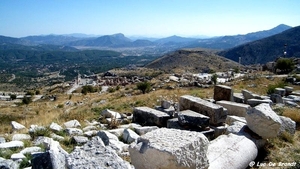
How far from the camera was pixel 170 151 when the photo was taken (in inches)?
148

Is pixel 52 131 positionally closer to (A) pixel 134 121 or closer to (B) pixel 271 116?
(A) pixel 134 121

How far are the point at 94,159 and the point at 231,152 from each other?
297 cm

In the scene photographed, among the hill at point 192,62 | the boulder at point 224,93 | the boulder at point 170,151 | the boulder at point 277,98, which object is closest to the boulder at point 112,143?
the boulder at point 170,151

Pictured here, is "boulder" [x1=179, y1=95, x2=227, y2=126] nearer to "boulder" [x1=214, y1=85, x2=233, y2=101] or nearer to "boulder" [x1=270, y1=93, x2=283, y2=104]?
"boulder" [x1=214, y1=85, x2=233, y2=101]

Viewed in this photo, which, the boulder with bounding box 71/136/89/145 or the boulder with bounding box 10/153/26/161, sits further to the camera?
the boulder with bounding box 71/136/89/145

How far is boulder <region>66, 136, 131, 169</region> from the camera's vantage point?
11.2 feet

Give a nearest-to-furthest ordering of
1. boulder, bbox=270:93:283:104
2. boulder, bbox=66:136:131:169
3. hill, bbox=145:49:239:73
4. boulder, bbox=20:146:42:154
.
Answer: boulder, bbox=66:136:131:169 < boulder, bbox=20:146:42:154 < boulder, bbox=270:93:283:104 < hill, bbox=145:49:239:73

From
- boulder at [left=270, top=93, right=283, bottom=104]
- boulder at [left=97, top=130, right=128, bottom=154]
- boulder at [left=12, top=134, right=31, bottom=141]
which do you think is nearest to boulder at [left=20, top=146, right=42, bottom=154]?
boulder at [left=12, top=134, right=31, bottom=141]

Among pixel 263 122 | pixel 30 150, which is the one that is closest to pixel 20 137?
pixel 30 150

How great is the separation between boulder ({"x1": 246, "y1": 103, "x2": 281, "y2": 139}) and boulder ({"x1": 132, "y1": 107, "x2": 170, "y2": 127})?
9.56ft

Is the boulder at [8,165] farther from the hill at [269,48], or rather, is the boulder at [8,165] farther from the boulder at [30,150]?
the hill at [269,48]

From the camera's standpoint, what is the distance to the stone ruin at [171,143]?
12.2 feet

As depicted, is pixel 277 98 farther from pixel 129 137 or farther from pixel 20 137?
pixel 20 137

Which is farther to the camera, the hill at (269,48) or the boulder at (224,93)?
the hill at (269,48)
